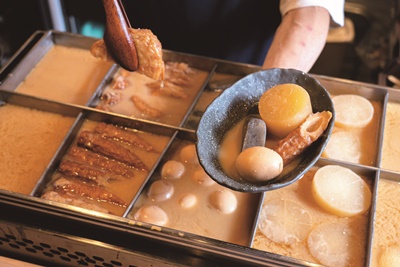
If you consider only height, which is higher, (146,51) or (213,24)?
(146,51)

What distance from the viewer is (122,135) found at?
2.31 meters

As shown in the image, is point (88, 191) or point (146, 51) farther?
point (88, 191)

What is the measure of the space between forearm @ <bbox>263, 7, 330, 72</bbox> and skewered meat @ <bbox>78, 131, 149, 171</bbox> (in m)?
0.85

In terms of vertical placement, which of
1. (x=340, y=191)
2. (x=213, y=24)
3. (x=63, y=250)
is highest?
(x=213, y=24)

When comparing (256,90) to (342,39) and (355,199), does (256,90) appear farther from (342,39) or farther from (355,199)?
(342,39)

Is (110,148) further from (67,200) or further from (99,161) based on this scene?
(67,200)

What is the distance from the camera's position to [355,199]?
1.96 m

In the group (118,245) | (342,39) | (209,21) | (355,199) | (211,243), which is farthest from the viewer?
(342,39)

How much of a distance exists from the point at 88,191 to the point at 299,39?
54.0 inches

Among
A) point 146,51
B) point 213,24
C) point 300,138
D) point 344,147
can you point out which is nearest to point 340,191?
point 344,147

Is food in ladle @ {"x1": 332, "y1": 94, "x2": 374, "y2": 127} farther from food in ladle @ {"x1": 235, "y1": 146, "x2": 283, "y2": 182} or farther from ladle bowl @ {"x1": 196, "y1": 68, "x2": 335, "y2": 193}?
food in ladle @ {"x1": 235, "y1": 146, "x2": 283, "y2": 182}

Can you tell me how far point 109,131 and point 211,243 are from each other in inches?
37.5

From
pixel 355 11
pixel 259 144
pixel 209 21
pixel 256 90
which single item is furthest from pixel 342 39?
pixel 259 144

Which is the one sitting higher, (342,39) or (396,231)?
(396,231)
